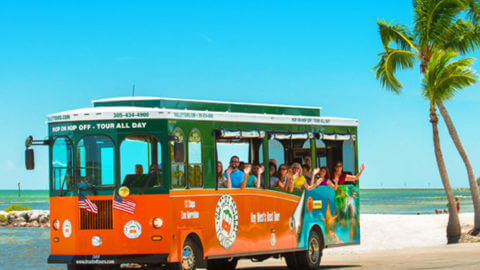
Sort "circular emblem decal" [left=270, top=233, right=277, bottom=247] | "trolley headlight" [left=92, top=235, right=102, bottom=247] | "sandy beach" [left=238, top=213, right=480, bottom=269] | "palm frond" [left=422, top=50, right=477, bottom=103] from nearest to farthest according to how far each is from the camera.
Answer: "trolley headlight" [left=92, top=235, right=102, bottom=247] < "circular emblem decal" [left=270, top=233, right=277, bottom=247] < "sandy beach" [left=238, top=213, right=480, bottom=269] < "palm frond" [left=422, top=50, right=477, bottom=103]

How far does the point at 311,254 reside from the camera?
17.6 meters

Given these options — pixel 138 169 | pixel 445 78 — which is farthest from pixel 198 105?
pixel 445 78

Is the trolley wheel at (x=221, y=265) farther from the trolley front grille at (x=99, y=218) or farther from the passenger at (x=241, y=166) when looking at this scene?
the trolley front grille at (x=99, y=218)

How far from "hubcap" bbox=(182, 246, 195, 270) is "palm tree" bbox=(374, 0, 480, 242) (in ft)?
54.1

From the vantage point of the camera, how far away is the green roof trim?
46.9 feet

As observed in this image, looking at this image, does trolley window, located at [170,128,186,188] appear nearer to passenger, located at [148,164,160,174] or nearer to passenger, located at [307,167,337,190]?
passenger, located at [148,164,160,174]

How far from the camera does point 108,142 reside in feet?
45.5

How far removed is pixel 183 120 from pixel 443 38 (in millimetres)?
17009

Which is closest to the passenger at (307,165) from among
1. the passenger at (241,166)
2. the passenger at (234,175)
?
the passenger at (241,166)

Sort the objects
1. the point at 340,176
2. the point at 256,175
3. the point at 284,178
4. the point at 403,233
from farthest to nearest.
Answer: the point at 403,233 < the point at 340,176 < the point at 284,178 < the point at 256,175

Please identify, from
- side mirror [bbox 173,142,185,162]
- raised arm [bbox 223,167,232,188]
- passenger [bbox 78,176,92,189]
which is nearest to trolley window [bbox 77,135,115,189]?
passenger [bbox 78,176,92,189]

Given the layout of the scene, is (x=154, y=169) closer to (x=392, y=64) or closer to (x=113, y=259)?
(x=113, y=259)

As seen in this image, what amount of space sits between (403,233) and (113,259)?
27.8 m

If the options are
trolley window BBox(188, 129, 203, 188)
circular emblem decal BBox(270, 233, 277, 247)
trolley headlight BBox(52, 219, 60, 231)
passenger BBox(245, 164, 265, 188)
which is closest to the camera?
trolley headlight BBox(52, 219, 60, 231)
